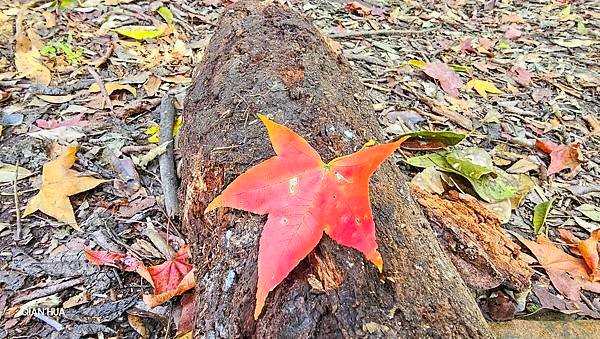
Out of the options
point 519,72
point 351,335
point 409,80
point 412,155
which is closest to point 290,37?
point 412,155

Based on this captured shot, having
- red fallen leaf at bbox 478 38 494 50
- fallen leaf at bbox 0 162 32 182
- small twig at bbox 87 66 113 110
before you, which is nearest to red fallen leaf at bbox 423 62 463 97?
red fallen leaf at bbox 478 38 494 50

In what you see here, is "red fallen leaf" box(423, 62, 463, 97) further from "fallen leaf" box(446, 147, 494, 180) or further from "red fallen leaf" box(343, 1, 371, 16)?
"red fallen leaf" box(343, 1, 371, 16)

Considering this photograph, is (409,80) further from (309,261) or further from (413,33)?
(309,261)

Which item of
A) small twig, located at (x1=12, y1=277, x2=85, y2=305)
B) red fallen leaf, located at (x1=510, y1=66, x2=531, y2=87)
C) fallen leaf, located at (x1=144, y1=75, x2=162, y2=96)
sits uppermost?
small twig, located at (x1=12, y1=277, x2=85, y2=305)

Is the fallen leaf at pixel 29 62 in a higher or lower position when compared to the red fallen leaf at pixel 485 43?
higher

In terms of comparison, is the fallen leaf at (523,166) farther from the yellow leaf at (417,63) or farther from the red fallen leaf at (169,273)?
the red fallen leaf at (169,273)

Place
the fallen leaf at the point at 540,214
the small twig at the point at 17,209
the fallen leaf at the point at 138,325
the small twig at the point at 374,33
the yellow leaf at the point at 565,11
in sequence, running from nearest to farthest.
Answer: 1. the fallen leaf at the point at 138,325
2. the small twig at the point at 17,209
3. the fallen leaf at the point at 540,214
4. the small twig at the point at 374,33
5. the yellow leaf at the point at 565,11

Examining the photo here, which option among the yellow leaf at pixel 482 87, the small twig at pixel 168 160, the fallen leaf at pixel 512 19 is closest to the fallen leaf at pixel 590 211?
the yellow leaf at pixel 482 87
